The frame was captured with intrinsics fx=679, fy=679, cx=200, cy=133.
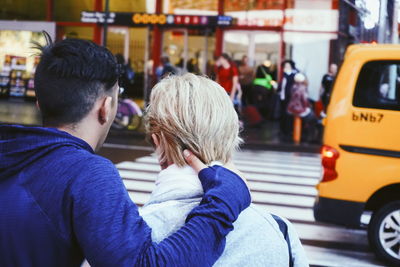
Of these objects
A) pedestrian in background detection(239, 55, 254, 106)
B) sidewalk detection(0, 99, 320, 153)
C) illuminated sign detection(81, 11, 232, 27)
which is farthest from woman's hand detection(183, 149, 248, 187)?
illuminated sign detection(81, 11, 232, 27)

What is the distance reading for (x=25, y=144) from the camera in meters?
1.69

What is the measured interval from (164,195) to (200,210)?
0.18m

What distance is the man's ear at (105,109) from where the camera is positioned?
1834 mm

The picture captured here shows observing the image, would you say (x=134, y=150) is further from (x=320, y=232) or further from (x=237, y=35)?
(x=237, y=35)

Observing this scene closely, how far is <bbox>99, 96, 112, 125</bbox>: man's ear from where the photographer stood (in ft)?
6.02

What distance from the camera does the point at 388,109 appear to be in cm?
620

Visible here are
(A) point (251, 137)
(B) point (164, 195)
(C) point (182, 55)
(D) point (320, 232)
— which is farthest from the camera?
(C) point (182, 55)

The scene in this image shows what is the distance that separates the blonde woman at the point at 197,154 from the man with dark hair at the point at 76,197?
0.23ft

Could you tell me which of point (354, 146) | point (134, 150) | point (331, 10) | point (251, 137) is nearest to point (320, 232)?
point (354, 146)

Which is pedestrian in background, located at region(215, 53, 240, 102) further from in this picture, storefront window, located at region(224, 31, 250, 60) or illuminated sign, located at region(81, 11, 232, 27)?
storefront window, located at region(224, 31, 250, 60)

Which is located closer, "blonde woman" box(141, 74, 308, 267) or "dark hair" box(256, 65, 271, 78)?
"blonde woman" box(141, 74, 308, 267)

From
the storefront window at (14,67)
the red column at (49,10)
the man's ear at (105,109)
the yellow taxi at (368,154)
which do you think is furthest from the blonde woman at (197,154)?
the red column at (49,10)

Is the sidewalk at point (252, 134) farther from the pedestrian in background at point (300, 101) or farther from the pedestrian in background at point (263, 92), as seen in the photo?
the pedestrian in background at point (300, 101)

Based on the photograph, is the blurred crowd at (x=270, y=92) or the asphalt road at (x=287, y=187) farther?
the blurred crowd at (x=270, y=92)
